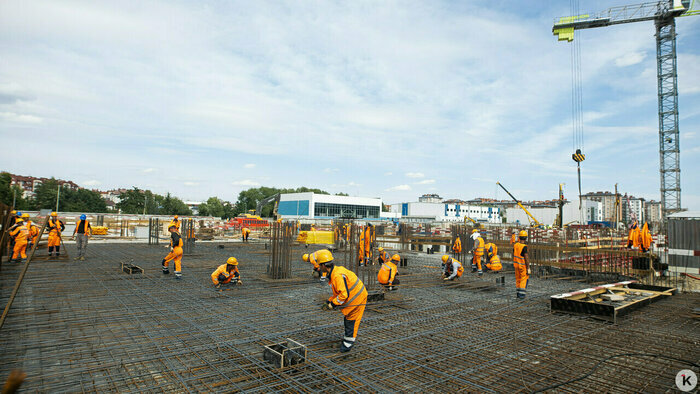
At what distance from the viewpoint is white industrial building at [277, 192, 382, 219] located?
64938 mm

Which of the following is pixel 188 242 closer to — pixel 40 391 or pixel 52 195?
pixel 40 391

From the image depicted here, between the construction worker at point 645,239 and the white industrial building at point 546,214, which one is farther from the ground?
the white industrial building at point 546,214

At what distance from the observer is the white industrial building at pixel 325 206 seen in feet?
213

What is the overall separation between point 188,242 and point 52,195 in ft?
172

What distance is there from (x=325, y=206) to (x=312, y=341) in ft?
201

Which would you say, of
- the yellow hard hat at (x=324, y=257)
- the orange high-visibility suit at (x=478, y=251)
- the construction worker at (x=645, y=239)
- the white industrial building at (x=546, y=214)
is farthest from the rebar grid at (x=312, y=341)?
the white industrial building at (x=546, y=214)

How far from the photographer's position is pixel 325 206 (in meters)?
66.3

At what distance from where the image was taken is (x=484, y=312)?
7.25m

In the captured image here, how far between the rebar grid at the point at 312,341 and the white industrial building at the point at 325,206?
54.3 meters

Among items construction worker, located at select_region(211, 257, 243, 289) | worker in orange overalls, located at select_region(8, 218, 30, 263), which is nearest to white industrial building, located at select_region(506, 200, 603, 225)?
construction worker, located at select_region(211, 257, 243, 289)

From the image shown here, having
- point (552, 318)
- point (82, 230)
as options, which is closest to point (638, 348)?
point (552, 318)

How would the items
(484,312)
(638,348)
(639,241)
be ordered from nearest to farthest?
(638,348) < (484,312) < (639,241)

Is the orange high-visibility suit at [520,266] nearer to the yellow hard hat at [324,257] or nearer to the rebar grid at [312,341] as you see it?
the rebar grid at [312,341]

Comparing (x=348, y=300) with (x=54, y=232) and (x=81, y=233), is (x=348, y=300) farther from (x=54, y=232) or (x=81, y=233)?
(x=54, y=232)
